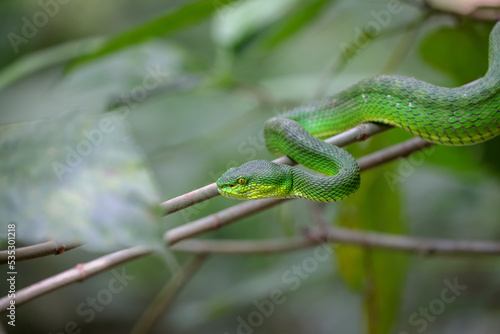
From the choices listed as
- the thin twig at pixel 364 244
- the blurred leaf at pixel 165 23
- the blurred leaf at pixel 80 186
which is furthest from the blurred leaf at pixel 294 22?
the blurred leaf at pixel 80 186

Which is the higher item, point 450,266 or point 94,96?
point 94,96

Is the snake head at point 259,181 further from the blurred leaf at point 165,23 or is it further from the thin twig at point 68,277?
the blurred leaf at point 165,23

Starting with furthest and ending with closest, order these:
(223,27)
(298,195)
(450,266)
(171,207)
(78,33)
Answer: (78,33)
(450,266)
(223,27)
(298,195)
(171,207)

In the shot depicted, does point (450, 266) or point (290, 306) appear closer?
point (450, 266)

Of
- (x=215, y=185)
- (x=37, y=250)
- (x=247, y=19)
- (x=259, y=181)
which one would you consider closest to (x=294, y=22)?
(x=247, y=19)

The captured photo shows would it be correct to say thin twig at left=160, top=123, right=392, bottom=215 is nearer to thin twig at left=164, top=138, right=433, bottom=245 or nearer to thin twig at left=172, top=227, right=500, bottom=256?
thin twig at left=164, top=138, right=433, bottom=245

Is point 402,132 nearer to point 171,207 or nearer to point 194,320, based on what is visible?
point 171,207

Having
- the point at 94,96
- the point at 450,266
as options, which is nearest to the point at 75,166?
the point at 94,96

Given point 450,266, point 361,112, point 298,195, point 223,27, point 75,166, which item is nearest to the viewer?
point 75,166
